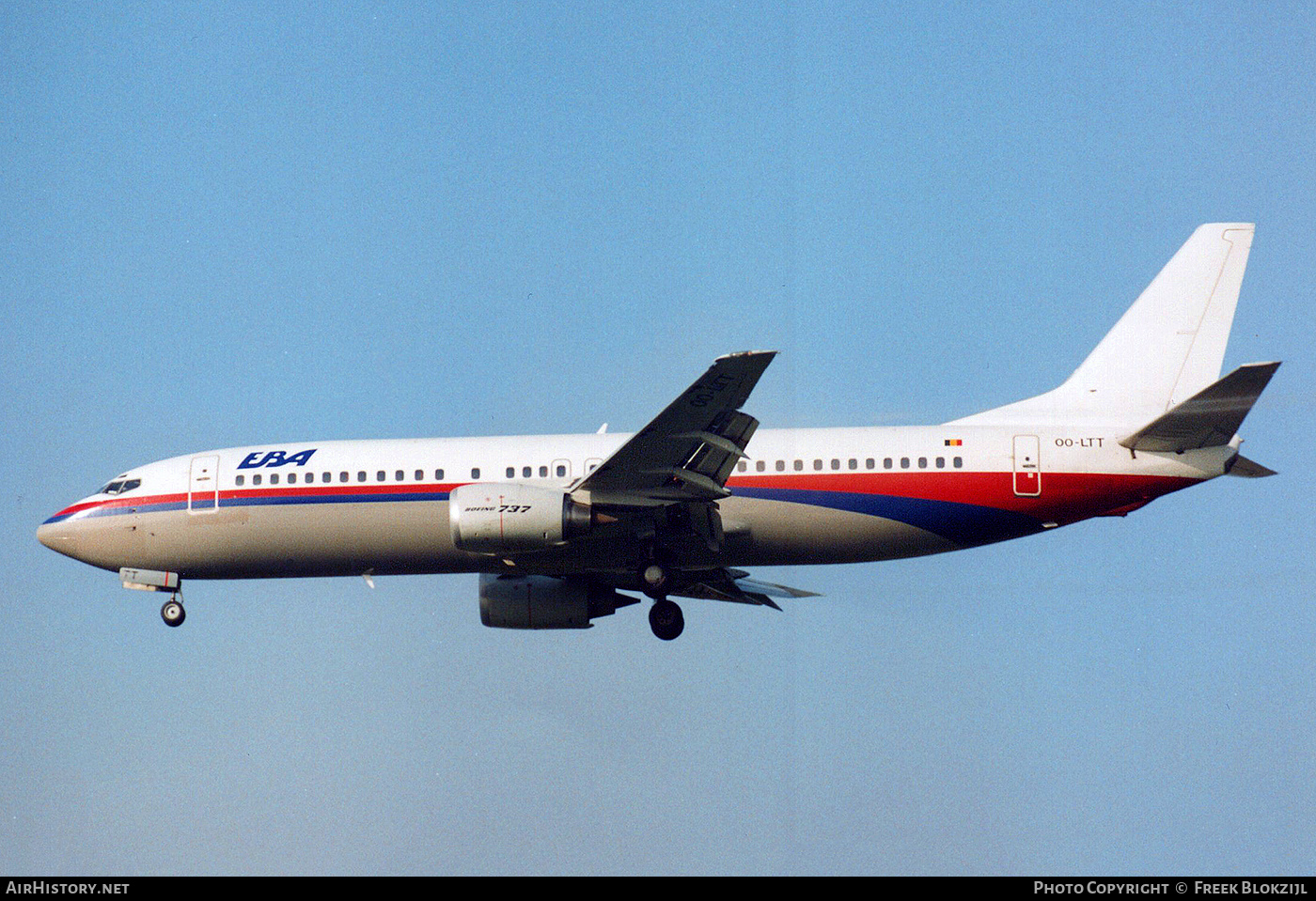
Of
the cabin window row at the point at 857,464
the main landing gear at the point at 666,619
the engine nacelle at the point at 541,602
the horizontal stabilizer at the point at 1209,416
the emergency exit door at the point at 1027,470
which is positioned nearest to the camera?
the horizontal stabilizer at the point at 1209,416

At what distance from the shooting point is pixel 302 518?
103 ft

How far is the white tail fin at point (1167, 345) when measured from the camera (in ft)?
101

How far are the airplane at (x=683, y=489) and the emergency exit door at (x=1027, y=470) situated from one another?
0.12ft

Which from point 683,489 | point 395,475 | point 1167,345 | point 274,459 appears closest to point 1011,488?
point 1167,345

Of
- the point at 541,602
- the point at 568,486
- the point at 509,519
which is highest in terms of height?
the point at 568,486

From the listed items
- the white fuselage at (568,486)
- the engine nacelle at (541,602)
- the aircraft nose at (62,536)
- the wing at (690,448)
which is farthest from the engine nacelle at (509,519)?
the aircraft nose at (62,536)

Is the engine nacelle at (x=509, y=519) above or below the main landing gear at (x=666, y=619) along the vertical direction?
above

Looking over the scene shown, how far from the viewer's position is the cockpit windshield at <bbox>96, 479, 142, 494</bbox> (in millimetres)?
33156

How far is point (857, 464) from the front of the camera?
97.5 ft

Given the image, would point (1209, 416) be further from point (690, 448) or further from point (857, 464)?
point (690, 448)

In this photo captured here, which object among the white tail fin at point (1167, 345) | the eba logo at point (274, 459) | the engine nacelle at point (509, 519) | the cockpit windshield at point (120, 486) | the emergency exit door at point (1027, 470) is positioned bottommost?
the engine nacelle at point (509, 519)

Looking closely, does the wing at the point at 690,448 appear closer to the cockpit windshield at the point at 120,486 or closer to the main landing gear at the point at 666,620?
the main landing gear at the point at 666,620

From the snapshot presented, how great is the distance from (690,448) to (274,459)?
9632 millimetres
